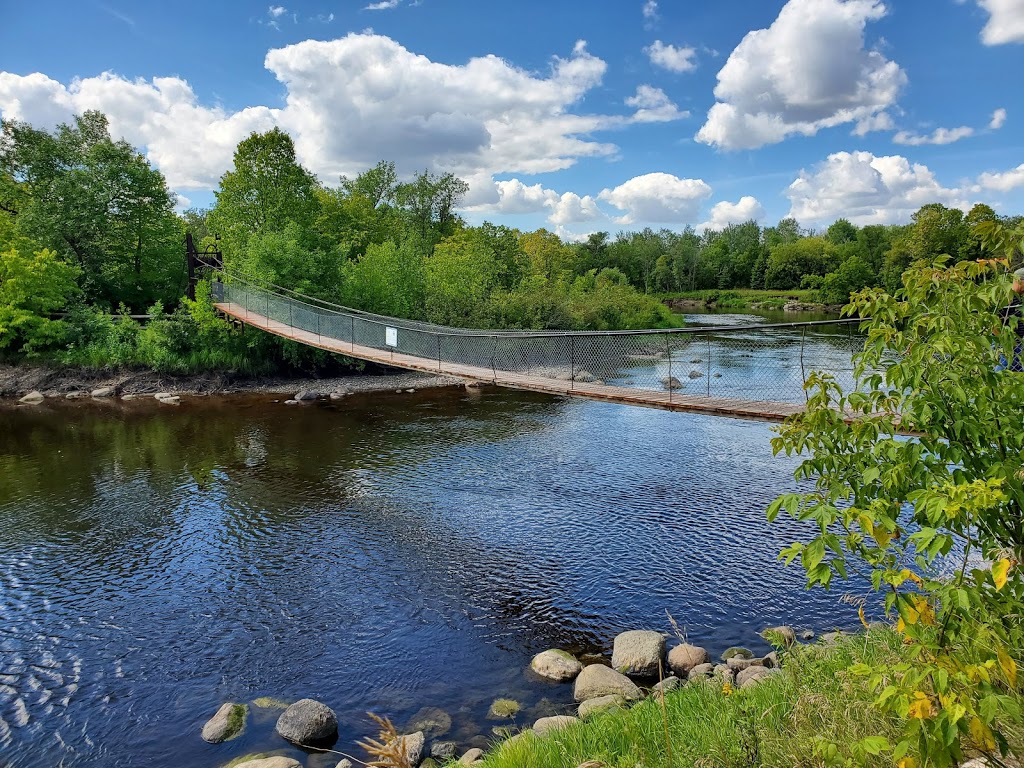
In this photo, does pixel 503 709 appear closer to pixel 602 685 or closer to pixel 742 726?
pixel 602 685

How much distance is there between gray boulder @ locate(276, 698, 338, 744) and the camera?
4.63 metres

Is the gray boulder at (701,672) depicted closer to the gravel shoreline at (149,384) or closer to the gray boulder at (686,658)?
the gray boulder at (686,658)

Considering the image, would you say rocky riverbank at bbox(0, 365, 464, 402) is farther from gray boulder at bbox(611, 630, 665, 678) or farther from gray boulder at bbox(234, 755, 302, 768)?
gray boulder at bbox(234, 755, 302, 768)

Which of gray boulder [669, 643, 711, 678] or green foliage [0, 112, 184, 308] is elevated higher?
green foliage [0, 112, 184, 308]

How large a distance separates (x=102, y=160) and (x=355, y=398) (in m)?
11.3

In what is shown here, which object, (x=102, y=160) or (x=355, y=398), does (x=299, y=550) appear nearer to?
(x=355, y=398)

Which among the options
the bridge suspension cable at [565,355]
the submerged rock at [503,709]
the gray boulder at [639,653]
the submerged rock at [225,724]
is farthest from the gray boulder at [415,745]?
the bridge suspension cable at [565,355]

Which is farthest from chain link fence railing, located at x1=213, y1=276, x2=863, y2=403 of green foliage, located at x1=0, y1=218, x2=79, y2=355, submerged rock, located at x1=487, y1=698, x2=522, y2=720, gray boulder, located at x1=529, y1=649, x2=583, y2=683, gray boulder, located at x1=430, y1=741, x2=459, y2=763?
gray boulder, located at x1=430, y1=741, x2=459, y2=763

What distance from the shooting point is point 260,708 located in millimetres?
4992

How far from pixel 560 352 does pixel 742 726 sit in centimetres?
1499

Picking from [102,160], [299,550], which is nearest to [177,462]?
[299,550]

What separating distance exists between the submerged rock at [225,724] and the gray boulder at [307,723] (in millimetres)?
321

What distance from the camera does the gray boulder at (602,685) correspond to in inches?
193

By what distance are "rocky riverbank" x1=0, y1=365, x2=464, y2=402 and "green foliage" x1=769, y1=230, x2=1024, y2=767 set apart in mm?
16516
